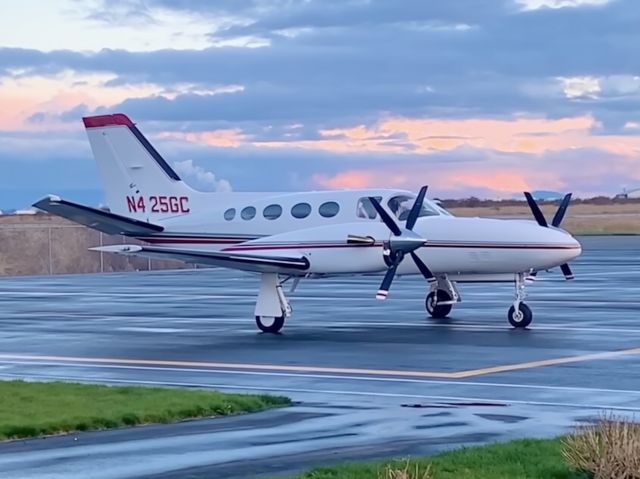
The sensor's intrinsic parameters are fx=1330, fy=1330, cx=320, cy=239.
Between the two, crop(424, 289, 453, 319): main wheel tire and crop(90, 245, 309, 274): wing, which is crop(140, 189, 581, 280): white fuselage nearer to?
crop(90, 245, 309, 274): wing

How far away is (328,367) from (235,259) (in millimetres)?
5770

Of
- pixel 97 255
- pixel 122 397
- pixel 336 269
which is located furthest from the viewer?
pixel 97 255

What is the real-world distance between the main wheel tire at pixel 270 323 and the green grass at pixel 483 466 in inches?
563

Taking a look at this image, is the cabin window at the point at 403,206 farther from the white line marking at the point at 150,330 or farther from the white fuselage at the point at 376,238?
the white line marking at the point at 150,330

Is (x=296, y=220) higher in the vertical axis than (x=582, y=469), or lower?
higher

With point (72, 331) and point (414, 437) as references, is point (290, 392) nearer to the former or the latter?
point (414, 437)

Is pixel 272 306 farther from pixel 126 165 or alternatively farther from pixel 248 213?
pixel 126 165

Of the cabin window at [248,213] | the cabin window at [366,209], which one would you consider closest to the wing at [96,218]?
the cabin window at [248,213]

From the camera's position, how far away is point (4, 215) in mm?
166750

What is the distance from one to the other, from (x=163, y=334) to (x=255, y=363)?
5946 millimetres

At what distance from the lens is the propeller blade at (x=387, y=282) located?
24.6m

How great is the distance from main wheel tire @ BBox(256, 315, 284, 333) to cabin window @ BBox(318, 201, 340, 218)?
2.37m

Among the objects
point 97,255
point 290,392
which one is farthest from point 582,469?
point 97,255

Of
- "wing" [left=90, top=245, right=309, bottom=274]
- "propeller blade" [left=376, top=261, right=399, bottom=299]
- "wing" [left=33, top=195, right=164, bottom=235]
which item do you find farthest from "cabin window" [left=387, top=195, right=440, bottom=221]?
"wing" [left=33, top=195, right=164, bottom=235]
